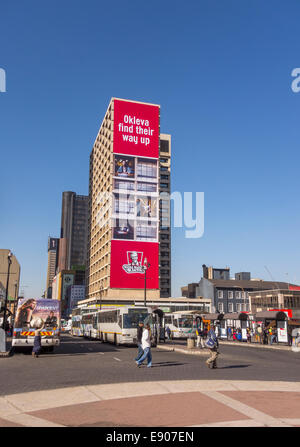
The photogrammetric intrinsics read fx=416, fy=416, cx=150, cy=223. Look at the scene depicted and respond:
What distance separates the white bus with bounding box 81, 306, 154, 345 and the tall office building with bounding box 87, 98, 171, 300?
49505mm

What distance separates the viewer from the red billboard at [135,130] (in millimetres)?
94625

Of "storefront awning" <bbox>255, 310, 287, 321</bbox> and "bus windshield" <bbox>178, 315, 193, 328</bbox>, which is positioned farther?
"bus windshield" <bbox>178, 315, 193, 328</bbox>

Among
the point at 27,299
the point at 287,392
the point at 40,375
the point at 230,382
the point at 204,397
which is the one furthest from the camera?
the point at 27,299

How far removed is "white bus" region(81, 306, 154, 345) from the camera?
3198cm

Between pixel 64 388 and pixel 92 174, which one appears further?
pixel 92 174

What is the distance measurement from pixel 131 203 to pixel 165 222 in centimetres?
2619

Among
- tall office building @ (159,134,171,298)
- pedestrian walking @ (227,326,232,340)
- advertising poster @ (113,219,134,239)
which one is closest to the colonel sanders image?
advertising poster @ (113,219,134,239)

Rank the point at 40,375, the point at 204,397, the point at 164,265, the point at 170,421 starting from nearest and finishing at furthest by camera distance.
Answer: the point at 170,421, the point at 204,397, the point at 40,375, the point at 164,265

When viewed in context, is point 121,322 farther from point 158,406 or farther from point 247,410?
point 247,410

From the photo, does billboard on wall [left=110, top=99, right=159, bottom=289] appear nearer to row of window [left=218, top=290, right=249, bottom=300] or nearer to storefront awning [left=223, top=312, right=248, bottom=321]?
row of window [left=218, top=290, right=249, bottom=300]

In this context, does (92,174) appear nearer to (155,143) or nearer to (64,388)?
(155,143)
